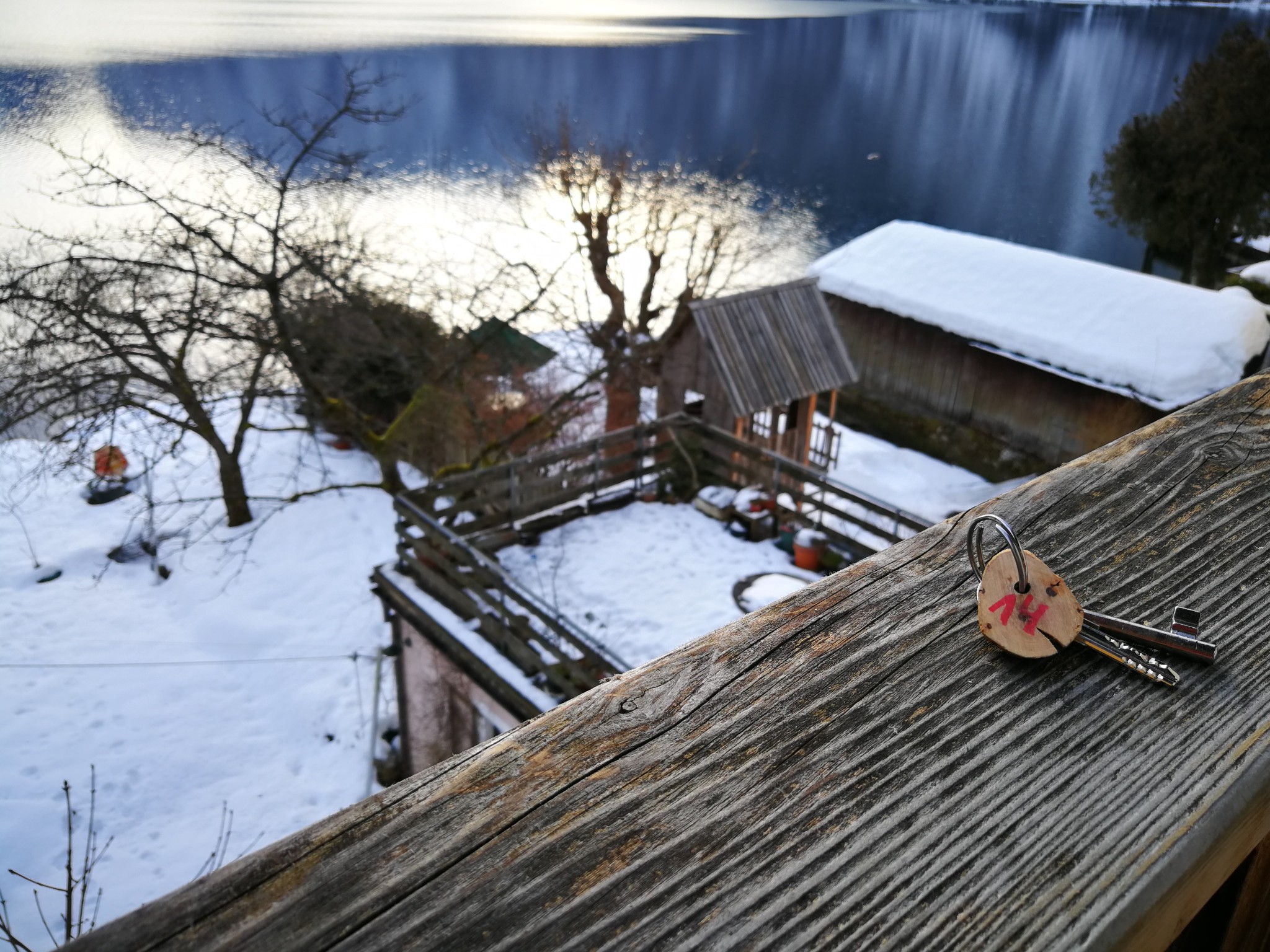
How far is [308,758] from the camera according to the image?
12562 millimetres

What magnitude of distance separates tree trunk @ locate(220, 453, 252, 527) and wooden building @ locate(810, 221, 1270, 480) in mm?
15074

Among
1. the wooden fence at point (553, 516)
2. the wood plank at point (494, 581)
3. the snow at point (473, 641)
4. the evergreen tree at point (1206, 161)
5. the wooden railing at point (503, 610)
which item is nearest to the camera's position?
the wood plank at point (494, 581)

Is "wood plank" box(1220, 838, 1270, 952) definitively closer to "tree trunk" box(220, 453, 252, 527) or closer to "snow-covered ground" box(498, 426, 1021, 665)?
"snow-covered ground" box(498, 426, 1021, 665)

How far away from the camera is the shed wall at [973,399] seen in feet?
63.1

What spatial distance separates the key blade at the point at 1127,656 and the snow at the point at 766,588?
8.20 m

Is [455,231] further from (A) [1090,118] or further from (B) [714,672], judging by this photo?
(A) [1090,118]

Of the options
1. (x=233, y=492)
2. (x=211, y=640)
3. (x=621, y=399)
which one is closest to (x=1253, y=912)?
(x=211, y=640)

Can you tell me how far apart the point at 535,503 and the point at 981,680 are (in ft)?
32.9

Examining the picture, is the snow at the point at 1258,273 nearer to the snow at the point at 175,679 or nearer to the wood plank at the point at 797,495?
the wood plank at the point at 797,495

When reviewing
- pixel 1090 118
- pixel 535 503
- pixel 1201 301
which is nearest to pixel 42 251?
pixel 535 503

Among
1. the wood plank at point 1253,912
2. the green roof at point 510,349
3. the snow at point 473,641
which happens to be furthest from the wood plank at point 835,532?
the wood plank at point 1253,912

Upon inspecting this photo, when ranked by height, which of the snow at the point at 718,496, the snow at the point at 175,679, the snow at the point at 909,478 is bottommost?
the snow at the point at 909,478

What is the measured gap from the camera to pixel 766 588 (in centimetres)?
945

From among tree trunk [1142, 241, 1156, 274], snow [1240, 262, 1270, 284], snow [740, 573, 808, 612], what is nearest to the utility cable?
snow [740, 573, 808, 612]
